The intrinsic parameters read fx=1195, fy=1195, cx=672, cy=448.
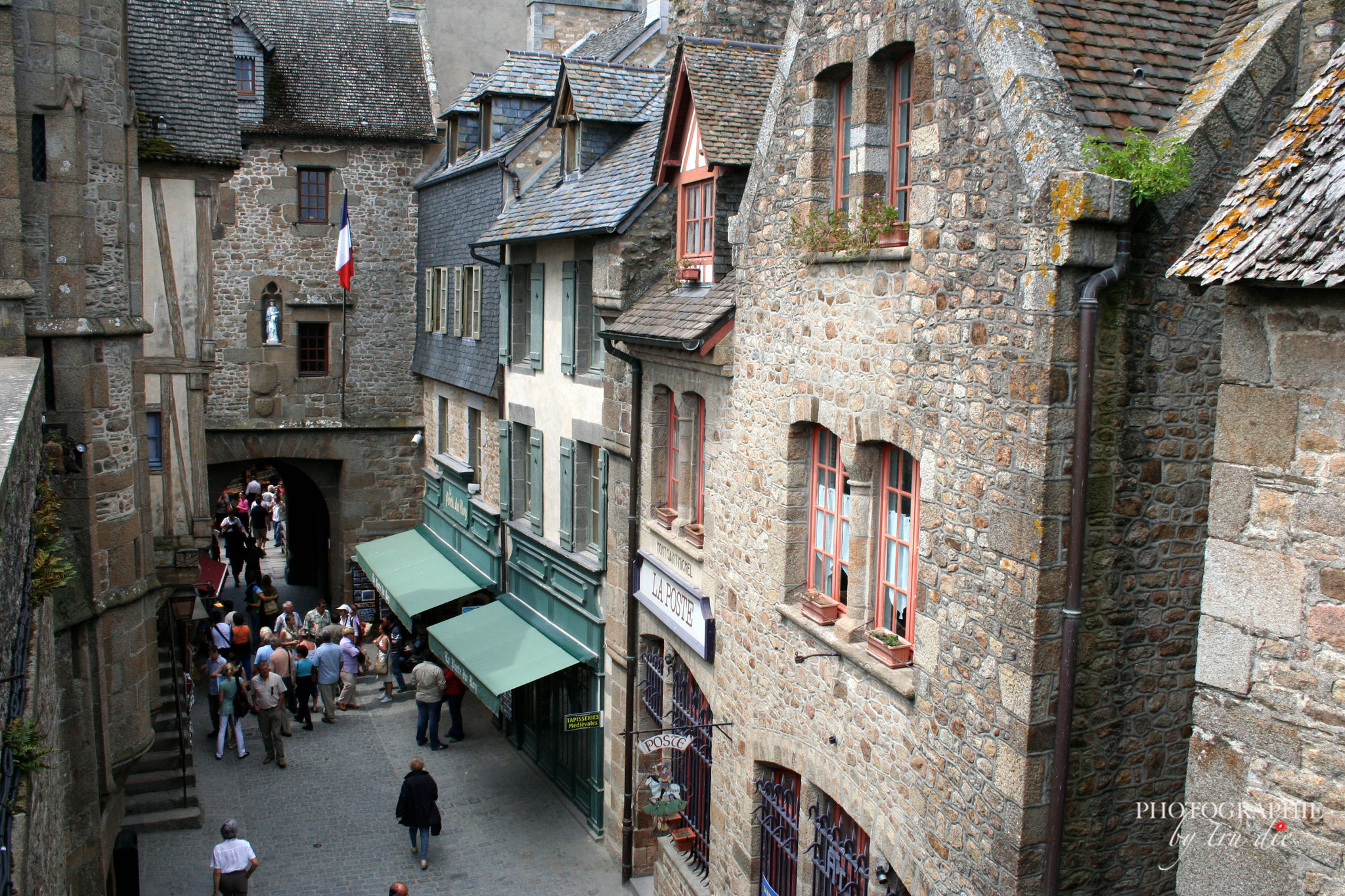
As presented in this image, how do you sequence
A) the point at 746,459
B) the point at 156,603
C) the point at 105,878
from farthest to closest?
the point at 156,603 → the point at 105,878 → the point at 746,459

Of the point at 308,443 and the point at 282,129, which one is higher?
the point at 282,129

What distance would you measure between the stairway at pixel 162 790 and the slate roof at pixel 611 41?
1250 centimetres

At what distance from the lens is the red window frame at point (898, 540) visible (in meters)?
7.80

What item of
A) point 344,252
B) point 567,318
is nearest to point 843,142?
point 567,318

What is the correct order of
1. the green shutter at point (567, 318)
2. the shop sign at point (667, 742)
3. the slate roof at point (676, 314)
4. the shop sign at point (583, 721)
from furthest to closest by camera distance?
1. the green shutter at point (567, 318)
2. the shop sign at point (583, 721)
3. the shop sign at point (667, 742)
4. the slate roof at point (676, 314)

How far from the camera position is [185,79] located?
15773 millimetres

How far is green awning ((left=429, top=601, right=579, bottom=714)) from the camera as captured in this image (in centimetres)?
1478

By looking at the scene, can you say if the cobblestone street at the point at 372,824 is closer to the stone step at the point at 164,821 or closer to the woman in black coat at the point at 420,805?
the stone step at the point at 164,821

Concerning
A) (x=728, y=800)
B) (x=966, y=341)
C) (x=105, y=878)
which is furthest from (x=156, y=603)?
(x=966, y=341)

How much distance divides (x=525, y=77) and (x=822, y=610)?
13.9 m

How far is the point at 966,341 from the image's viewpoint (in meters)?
6.78

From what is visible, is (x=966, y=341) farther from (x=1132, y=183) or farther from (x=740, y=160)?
(x=740, y=160)

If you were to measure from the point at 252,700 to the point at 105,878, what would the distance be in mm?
4502

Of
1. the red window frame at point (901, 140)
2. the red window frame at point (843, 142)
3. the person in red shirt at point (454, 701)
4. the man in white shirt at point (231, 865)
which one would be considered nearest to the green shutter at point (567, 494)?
the person in red shirt at point (454, 701)
